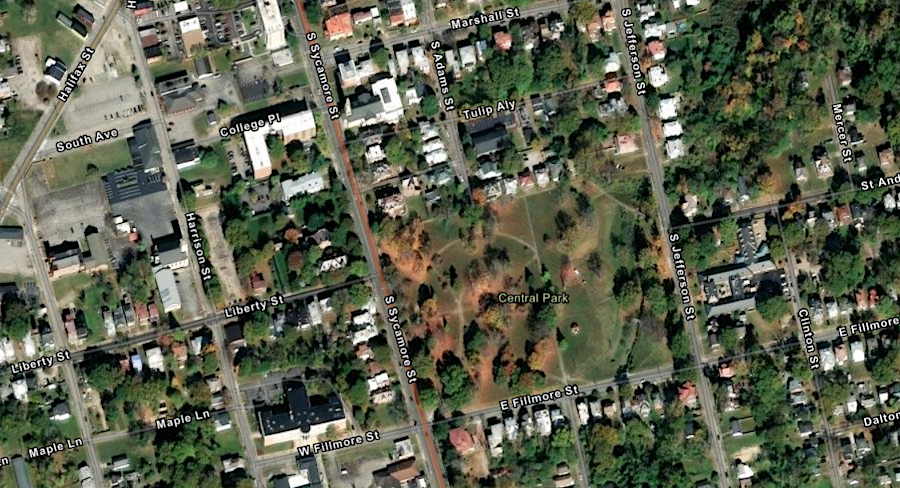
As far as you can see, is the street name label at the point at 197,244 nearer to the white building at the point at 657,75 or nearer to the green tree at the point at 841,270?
the white building at the point at 657,75

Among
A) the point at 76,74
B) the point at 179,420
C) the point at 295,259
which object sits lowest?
the point at 179,420

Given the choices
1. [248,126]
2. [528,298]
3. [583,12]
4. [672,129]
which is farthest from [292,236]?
[672,129]

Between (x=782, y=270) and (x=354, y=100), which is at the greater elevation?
(x=354, y=100)

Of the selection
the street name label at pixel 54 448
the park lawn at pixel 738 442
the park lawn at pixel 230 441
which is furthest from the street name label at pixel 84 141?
the park lawn at pixel 738 442

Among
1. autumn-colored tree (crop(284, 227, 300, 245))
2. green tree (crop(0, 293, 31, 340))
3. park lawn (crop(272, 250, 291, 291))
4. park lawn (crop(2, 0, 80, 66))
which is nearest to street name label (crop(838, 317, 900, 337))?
autumn-colored tree (crop(284, 227, 300, 245))

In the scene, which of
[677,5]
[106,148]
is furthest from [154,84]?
[677,5]

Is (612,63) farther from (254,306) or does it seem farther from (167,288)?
(167,288)

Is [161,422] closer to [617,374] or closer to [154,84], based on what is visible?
[154,84]

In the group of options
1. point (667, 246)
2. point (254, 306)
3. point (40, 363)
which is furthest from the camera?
point (667, 246)
